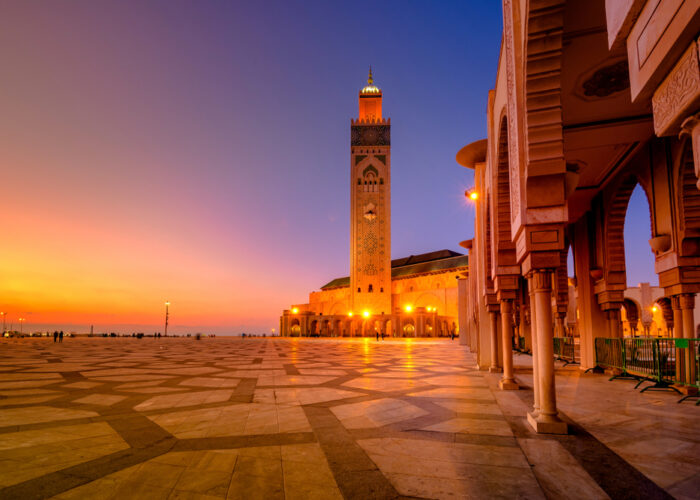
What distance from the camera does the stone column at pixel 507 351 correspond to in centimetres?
725

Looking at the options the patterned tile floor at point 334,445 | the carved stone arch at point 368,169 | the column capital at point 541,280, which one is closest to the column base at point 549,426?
the patterned tile floor at point 334,445

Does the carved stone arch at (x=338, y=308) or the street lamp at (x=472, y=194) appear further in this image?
the carved stone arch at (x=338, y=308)

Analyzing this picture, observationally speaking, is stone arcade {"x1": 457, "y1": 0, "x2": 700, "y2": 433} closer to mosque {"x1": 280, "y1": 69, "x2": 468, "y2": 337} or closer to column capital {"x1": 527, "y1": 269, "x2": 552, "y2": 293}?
column capital {"x1": 527, "y1": 269, "x2": 552, "y2": 293}

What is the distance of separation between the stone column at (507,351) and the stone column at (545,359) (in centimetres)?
255

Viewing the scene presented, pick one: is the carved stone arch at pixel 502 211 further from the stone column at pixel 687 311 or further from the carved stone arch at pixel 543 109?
the stone column at pixel 687 311

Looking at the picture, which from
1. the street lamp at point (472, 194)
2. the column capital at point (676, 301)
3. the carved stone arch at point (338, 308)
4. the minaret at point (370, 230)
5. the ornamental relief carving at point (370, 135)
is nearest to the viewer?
the column capital at point (676, 301)

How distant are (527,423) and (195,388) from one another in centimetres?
520

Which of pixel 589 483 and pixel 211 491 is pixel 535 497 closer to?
pixel 589 483

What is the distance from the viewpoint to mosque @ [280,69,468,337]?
4931 cm

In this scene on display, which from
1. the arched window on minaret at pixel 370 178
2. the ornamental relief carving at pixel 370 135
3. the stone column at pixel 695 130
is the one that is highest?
the ornamental relief carving at pixel 370 135

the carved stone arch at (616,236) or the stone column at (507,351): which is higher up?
the carved stone arch at (616,236)

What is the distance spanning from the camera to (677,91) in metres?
1.73

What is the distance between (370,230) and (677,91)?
51349 millimetres

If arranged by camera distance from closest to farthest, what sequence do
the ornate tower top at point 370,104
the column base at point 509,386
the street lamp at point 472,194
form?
the column base at point 509,386 < the street lamp at point 472,194 < the ornate tower top at point 370,104
